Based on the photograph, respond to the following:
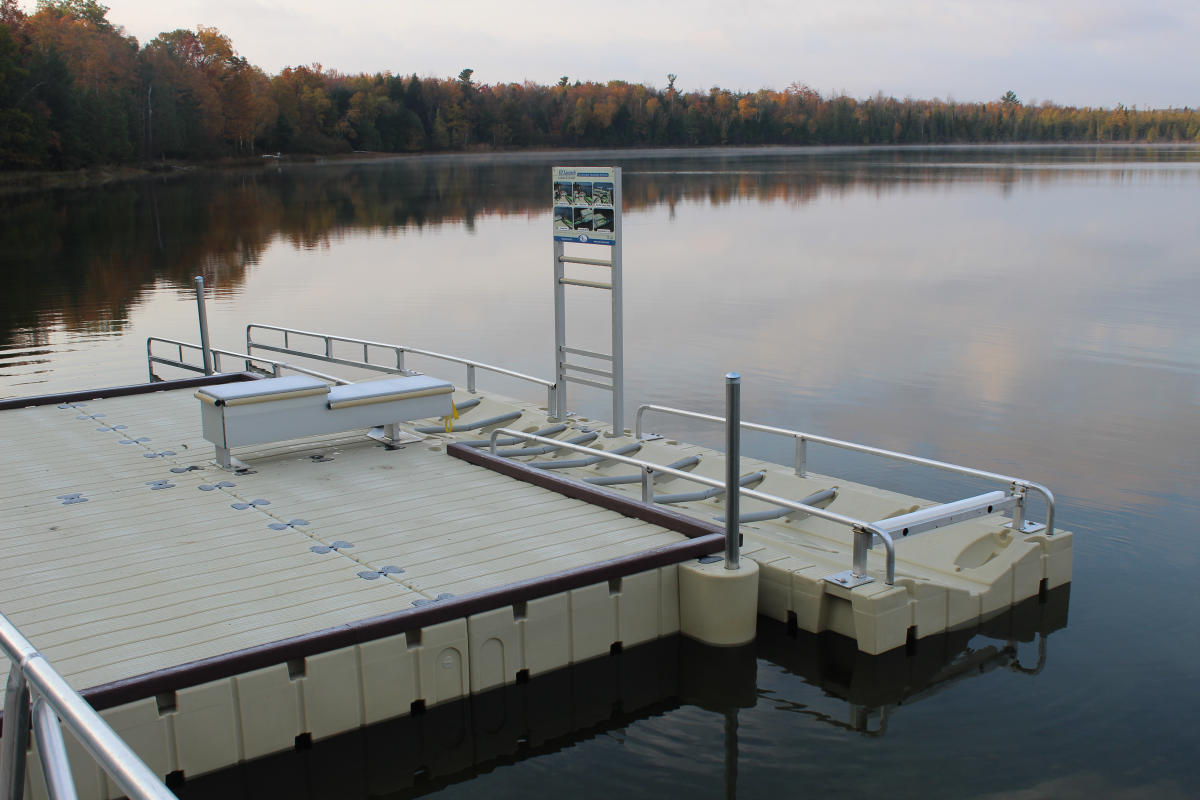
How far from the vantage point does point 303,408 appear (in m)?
8.93

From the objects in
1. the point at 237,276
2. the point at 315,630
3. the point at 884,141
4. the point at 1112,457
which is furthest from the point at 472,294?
the point at 884,141

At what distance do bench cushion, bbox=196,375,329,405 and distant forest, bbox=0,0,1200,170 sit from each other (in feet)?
213

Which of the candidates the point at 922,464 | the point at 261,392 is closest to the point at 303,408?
the point at 261,392

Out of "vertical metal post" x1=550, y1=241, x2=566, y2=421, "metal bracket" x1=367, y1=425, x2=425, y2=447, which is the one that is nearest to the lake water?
"vertical metal post" x1=550, y1=241, x2=566, y2=421

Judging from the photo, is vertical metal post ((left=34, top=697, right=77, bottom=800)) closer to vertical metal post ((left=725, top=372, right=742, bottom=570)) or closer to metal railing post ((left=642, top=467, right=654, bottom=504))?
vertical metal post ((left=725, top=372, right=742, bottom=570))

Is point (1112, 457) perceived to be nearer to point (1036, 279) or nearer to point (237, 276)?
point (1036, 279)

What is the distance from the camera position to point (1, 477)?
29.0 feet

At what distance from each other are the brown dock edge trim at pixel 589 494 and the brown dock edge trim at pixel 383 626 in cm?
25

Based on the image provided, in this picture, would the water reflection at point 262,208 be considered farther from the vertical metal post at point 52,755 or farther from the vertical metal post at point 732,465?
the vertical metal post at point 52,755

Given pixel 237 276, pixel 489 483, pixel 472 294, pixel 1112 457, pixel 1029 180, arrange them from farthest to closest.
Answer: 1. pixel 1029 180
2. pixel 237 276
3. pixel 472 294
4. pixel 1112 457
5. pixel 489 483

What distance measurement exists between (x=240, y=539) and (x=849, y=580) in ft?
13.1

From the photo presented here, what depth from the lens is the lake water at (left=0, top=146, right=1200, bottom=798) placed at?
6020 mm

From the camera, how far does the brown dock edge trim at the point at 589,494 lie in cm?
743

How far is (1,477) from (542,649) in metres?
5.16
